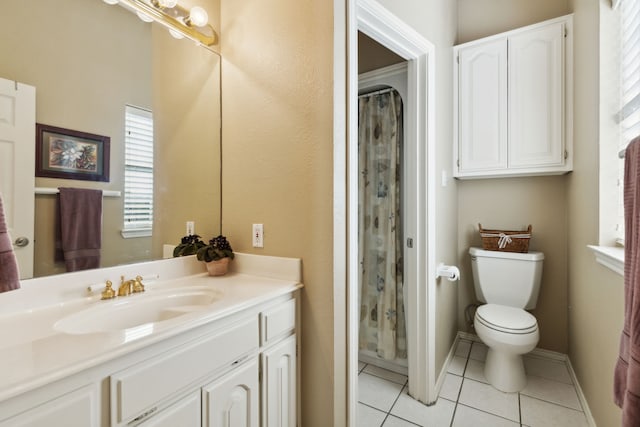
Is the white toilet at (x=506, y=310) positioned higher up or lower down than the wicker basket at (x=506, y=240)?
lower down

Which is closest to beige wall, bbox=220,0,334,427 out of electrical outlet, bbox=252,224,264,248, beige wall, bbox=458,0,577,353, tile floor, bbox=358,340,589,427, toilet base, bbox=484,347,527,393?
electrical outlet, bbox=252,224,264,248

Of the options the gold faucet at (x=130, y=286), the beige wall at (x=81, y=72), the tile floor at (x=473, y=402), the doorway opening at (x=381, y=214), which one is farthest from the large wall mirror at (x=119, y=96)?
the tile floor at (x=473, y=402)

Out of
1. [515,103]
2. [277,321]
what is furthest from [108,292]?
[515,103]

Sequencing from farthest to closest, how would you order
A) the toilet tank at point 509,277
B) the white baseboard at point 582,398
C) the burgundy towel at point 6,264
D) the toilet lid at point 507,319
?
the toilet tank at point 509,277 → the toilet lid at point 507,319 → the white baseboard at point 582,398 → the burgundy towel at point 6,264

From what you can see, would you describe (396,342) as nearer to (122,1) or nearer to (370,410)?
(370,410)

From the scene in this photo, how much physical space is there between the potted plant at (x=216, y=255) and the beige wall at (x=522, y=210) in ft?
6.56

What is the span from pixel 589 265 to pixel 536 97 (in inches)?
47.2

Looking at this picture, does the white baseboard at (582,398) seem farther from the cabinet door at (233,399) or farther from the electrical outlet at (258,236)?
the electrical outlet at (258,236)

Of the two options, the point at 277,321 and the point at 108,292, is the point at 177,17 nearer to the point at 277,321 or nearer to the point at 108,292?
the point at 108,292

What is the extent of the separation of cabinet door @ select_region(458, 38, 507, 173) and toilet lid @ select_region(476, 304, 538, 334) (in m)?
1.03

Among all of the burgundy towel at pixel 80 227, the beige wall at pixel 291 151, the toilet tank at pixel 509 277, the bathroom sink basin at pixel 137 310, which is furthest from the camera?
the toilet tank at pixel 509 277

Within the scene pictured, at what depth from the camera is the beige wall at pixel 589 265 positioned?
133 centimetres

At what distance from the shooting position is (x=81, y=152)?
1106 millimetres

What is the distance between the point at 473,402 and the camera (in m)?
1.82
